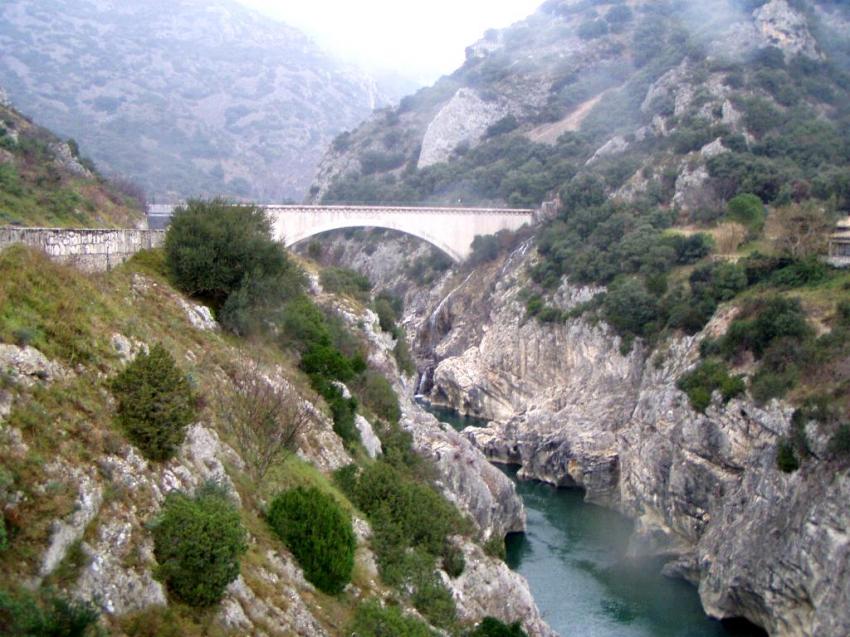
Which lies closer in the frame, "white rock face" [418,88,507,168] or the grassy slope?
the grassy slope

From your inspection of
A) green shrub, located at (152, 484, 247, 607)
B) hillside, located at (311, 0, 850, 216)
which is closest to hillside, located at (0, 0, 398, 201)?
hillside, located at (311, 0, 850, 216)

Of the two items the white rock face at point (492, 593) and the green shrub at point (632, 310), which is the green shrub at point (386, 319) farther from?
the white rock face at point (492, 593)

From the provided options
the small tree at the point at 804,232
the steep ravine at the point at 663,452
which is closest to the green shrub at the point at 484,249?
the steep ravine at the point at 663,452

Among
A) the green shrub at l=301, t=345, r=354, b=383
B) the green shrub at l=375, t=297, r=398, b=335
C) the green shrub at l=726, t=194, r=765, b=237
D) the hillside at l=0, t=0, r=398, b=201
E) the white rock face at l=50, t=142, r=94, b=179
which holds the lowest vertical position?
the hillside at l=0, t=0, r=398, b=201

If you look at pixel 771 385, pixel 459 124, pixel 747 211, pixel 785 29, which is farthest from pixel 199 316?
pixel 459 124

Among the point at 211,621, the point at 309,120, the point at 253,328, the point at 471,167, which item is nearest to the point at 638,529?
the point at 253,328

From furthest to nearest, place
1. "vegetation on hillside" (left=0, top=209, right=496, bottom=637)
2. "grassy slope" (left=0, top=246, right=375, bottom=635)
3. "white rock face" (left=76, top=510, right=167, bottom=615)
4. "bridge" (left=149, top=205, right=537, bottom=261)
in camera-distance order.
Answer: "bridge" (left=149, top=205, right=537, bottom=261) → "vegetation on hillside" (left=0, top=209, right=496, bottom=637) → "white rock face" (left=76, top=510, right=167, bottom=615) → "grassy slope" (left=0, top=246, right=375, bottom=635)

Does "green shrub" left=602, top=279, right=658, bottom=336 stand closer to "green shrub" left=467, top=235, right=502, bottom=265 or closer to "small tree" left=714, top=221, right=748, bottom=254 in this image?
"small tree" left=714, top=221, right=748, bottom=254
